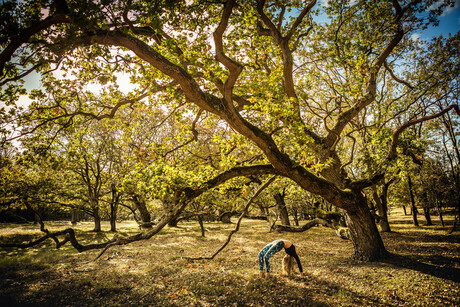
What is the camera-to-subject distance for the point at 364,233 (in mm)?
9242

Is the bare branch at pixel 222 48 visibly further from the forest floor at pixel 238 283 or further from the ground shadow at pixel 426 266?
the ground shadow at pixel 426 266

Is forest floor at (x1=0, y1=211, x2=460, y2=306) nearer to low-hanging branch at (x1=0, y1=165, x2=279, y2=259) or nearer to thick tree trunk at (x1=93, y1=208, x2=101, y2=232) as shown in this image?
low-hanging branch at (x1=0, y1=165, x2=279, y2=259)

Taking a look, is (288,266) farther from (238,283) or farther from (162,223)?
(162,223)

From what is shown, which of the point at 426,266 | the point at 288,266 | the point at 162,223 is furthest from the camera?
the point at 426,266

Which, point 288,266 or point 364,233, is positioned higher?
point 364,233

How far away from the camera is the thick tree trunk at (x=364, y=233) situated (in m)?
9.09

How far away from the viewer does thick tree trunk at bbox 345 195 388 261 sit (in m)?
9.09

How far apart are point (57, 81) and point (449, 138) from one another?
102ft

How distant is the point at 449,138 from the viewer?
2005cm

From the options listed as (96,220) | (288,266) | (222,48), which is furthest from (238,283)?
(96,220)

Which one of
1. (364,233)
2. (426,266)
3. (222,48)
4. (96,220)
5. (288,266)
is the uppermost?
(222,48)

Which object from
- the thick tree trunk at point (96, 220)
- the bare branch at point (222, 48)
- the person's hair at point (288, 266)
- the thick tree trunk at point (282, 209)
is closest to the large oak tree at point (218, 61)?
the bare branch at point (222, 48)

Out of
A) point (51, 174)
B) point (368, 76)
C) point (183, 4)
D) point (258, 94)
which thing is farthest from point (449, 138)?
point (51, 174)

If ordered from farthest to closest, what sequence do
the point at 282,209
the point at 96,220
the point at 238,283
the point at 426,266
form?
the point at 96,220 < the point at 282,209 < the point at 426,266 < the point at 238,283
